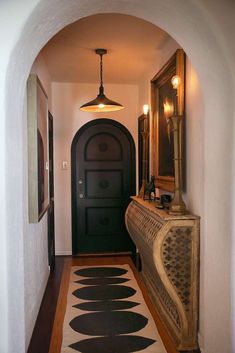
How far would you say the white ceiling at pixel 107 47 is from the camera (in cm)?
298

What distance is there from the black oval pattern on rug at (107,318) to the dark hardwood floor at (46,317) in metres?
0.20

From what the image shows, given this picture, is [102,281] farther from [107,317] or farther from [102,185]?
[102,185]

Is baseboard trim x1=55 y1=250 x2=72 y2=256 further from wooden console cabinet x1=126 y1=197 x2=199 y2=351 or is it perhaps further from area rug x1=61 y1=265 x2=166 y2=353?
wooden console cabinet x1=126 y1=197 x2=199 y2=351

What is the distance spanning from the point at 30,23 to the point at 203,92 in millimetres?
1113

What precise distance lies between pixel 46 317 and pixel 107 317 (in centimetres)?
54

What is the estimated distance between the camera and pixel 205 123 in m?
2.22

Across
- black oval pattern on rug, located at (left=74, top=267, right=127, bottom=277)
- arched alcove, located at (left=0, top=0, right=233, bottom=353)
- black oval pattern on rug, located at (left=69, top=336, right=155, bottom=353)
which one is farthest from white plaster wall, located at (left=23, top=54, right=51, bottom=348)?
black oval pattern on rug, located at (left=74, top=267, right=127, bottom=277)

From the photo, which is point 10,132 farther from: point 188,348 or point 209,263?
point 188,348

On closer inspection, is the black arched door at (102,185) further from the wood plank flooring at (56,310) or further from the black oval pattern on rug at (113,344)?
the black oval pattern on rug at (113,344)

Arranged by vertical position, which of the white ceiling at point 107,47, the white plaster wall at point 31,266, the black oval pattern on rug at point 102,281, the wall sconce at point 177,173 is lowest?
the black oval pattern on rug at point 102,281

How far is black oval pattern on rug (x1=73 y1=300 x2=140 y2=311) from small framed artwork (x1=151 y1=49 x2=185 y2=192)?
1143 millimetres

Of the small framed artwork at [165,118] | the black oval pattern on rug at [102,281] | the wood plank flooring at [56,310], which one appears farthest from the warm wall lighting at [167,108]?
the black oval pattern on rug at [102,281]

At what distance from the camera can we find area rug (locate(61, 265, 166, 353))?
100 inches

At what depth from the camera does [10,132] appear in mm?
1690
